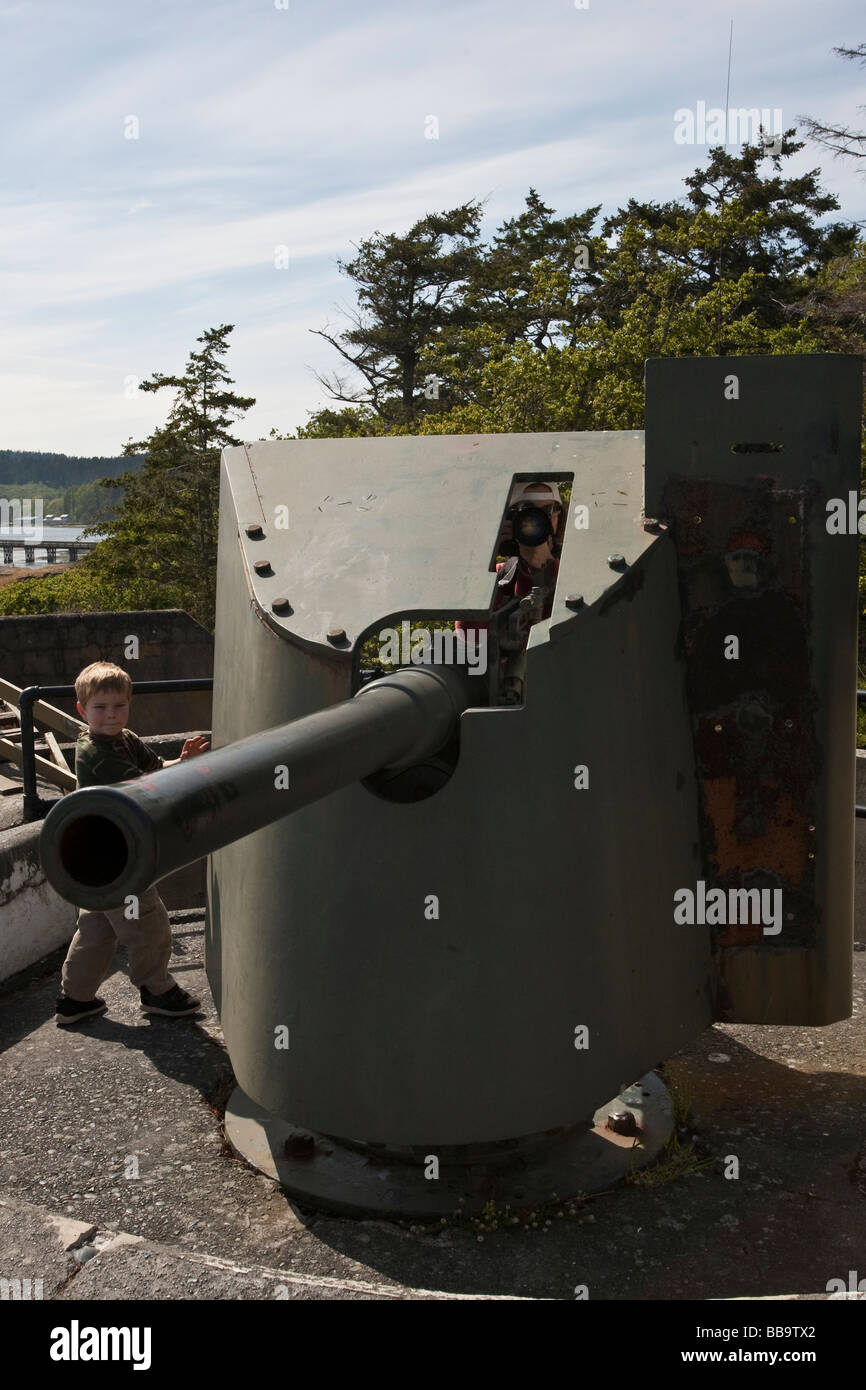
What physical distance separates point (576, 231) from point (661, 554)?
33.3 m

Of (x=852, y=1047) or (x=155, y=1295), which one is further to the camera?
(x=852, y=1047)

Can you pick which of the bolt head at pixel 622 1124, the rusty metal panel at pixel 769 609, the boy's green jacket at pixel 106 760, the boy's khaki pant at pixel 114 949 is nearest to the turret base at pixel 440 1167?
the bolt head at pixel 622 1124

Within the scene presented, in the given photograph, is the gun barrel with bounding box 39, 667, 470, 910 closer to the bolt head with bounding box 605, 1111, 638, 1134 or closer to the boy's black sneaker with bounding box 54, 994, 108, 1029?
the bolt head with bounding box 605, 1111, 638, 1134

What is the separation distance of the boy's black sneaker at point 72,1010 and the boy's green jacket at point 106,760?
0.76 m

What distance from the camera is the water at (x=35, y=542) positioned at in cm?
6839

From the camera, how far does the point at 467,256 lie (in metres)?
34.7

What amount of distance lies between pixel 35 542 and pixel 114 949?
332 feet

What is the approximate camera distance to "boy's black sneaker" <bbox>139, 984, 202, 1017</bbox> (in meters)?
4.38

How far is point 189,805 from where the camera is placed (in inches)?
72.9

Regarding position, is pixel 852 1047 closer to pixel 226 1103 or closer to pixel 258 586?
pixel 226 1103

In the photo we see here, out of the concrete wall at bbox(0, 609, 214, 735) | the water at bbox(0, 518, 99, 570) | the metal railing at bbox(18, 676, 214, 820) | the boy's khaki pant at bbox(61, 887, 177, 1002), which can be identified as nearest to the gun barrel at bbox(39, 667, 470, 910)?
the boy's khaki pant at bbox(61, 887, 177, 1002)

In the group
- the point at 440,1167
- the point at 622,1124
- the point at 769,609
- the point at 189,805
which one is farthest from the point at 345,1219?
the point at 769,609

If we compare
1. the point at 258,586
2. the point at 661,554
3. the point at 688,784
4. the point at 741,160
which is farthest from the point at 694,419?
the point at 741,160

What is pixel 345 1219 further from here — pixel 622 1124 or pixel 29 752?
pixel 29 752
